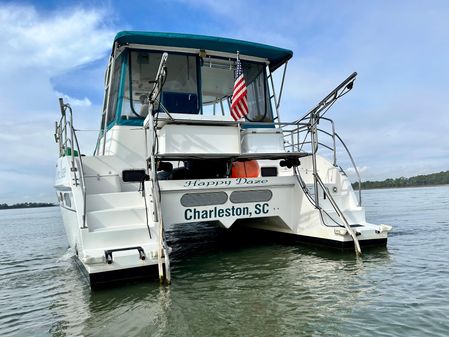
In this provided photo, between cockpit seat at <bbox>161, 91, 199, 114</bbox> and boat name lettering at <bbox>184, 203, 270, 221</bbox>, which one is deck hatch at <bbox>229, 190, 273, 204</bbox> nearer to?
boat name lettering at <bbox>184, 203, 270, 221</bbox>

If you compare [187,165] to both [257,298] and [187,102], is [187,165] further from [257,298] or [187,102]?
[257,298]

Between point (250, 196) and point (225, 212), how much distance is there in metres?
0.49

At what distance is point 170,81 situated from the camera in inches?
288

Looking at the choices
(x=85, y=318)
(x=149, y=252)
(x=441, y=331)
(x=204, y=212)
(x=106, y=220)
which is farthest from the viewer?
(x=204, y=212)

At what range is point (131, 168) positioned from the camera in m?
6.50

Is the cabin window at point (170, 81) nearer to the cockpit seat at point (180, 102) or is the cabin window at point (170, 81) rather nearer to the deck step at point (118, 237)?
the cockpit seat at point (180, 102)

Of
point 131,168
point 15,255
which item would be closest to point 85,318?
point 131,168

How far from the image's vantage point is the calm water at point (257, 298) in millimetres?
3293

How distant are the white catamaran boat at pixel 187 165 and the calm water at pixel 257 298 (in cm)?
42

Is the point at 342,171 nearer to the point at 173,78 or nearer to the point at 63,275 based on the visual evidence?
the point at 173,78

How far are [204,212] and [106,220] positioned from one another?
146 centimetres

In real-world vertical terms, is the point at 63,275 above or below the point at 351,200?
below

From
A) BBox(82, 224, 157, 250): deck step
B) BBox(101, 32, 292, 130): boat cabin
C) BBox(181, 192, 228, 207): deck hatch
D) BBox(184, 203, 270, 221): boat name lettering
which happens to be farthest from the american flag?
BBox(82, 224, 157, 250): deck step

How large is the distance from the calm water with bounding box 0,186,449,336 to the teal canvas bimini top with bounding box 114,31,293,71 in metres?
3.65
